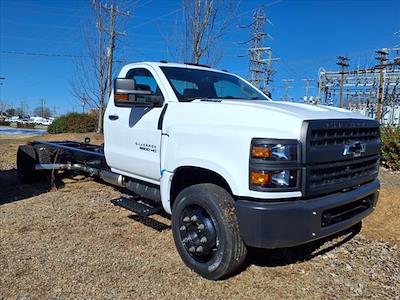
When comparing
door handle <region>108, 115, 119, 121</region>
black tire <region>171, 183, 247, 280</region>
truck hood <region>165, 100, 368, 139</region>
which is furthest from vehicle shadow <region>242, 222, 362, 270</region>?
door handle <region>108, 115, 119, 121</region>

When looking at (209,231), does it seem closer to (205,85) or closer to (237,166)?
(237,166)

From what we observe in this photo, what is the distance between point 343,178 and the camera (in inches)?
137

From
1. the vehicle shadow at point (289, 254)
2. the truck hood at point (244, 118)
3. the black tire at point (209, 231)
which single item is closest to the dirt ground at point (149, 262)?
the vehicle shadow at point (289, 254)

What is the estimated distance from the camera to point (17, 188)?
24.1 feet

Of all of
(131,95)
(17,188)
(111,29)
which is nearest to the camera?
(131,95)

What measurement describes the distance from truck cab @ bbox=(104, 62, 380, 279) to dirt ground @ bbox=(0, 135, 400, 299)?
347 mm

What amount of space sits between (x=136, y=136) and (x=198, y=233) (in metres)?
1.60

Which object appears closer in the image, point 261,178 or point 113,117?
point 261,178

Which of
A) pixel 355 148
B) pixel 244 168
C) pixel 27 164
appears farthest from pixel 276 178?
pixel 27 164

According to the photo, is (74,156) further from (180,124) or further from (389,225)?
(389,225)

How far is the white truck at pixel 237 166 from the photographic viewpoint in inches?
121

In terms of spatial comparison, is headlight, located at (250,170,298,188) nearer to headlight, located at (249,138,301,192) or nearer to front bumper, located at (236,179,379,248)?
headlight, located at (249,138,301,192)

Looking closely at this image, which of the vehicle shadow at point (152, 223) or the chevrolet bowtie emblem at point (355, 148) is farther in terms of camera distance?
the vehicle shadow at point (152, 223)

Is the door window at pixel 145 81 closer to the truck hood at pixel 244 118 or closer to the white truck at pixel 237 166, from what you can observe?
the white truck at pixel 237 166
